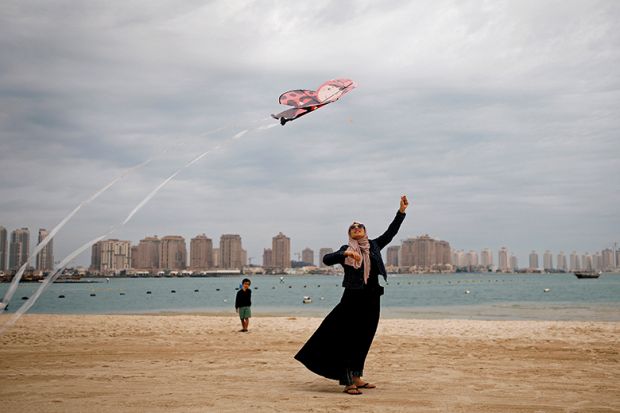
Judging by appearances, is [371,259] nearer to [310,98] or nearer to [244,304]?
[310,98]

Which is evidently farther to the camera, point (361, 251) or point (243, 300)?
point (243, 300)

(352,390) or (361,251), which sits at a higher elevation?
(361,251)

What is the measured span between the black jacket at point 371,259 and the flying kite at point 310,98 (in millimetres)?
1933

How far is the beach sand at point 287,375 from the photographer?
6.43 metres

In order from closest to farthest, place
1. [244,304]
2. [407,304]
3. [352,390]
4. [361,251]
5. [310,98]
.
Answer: [352,390] → [361,251] → [310,98] → [244,304] → [407,304]

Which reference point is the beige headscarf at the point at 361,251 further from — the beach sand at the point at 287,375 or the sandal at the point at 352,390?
the beach sand at the point at 287,375

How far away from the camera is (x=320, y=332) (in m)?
7.50

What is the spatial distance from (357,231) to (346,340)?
1401mm

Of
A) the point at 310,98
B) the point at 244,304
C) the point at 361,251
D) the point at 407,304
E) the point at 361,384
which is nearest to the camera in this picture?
the point at 361,384

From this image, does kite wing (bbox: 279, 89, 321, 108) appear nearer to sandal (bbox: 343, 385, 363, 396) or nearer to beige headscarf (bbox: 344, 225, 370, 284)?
beige headscarf (bbox: 344, 225, 370, 284)

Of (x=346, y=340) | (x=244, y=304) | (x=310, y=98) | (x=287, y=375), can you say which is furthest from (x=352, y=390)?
(x=244, y=304)

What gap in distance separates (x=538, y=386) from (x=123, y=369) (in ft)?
20.3

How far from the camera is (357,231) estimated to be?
24.5 feet

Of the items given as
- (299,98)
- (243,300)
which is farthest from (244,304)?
(299,98)
